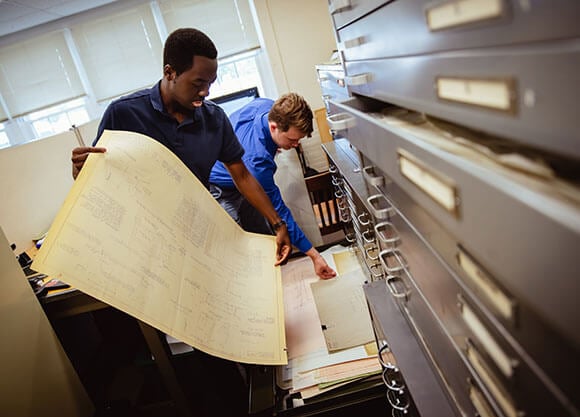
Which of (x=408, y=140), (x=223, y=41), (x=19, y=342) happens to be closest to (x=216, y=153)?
(x=19, y=342)

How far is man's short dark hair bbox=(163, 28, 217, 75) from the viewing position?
1280 mm

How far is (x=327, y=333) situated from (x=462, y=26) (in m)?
1.10

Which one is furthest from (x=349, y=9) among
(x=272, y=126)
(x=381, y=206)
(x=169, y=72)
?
(x=272, y=126)

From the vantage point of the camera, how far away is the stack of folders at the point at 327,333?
111 cm

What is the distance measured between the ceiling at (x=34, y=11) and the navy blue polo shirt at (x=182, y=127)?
261 centimetres

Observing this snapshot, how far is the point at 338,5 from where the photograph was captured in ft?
2.35

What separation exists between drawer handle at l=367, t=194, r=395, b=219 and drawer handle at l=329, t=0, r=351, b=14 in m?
0.34

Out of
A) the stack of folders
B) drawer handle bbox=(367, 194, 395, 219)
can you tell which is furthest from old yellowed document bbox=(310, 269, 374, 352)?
drawer handle bbox=(367, 194, 395, 219)

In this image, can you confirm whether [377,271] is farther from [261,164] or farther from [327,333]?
[261,164]

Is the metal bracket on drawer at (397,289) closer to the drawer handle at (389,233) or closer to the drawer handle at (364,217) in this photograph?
the drawer handle at (389,233)

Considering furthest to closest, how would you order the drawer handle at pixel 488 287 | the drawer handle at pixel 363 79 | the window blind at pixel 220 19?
the window blind at pixel 220 19 → the drawer handle at pixel 363 79 → the drawer handle at pixel 488 287

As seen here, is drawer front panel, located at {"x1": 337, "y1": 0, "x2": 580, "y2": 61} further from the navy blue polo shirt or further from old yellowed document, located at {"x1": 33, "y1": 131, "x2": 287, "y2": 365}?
the navy blue polo shirt

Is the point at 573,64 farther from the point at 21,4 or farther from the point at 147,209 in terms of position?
the point at 21,4

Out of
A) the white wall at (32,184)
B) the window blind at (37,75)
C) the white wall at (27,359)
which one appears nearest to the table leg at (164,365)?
the white wall at (27,359)
